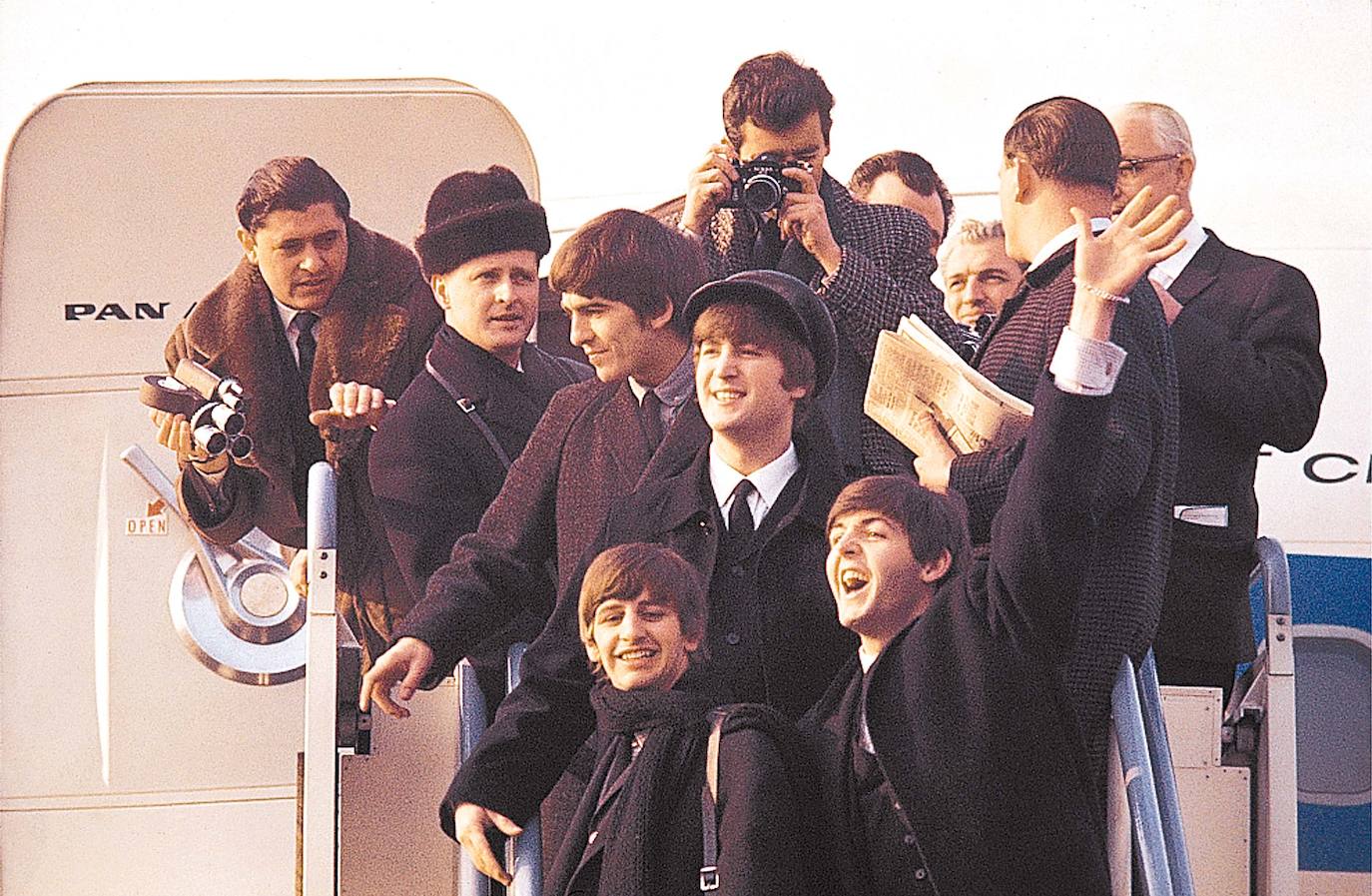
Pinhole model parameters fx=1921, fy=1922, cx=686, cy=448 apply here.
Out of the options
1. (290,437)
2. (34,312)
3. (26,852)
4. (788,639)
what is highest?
(34,312)

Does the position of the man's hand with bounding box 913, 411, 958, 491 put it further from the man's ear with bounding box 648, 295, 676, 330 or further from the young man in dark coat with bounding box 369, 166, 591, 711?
the young man in dark coat with bounding box 369, 166, 591, 711

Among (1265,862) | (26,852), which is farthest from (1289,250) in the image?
(26,852)

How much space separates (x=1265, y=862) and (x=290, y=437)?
183 centimetres

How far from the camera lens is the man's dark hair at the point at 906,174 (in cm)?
336

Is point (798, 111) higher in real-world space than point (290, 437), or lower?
higher

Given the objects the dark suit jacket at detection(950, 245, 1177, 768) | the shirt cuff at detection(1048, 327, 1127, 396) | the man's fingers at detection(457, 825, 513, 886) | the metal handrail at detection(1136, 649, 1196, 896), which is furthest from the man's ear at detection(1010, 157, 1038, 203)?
the man's fingers at detection(457, 825, 513, 886)

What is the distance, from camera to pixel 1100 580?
10.1 feet

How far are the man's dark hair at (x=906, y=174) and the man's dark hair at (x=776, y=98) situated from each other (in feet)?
0.29

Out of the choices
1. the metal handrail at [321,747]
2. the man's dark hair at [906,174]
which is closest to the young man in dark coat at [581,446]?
the metal handrail at [321,747]

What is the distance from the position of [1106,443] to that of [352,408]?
1338 millimetres

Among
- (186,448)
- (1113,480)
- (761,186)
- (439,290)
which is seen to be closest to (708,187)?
(761,186)

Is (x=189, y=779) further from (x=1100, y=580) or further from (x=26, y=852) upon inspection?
(x=1100, y=580)

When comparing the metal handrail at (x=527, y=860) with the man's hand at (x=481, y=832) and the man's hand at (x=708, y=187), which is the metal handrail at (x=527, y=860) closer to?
the man's hand at (x=481, y=832)

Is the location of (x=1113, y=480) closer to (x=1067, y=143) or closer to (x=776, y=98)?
(x=1067, y=143)
